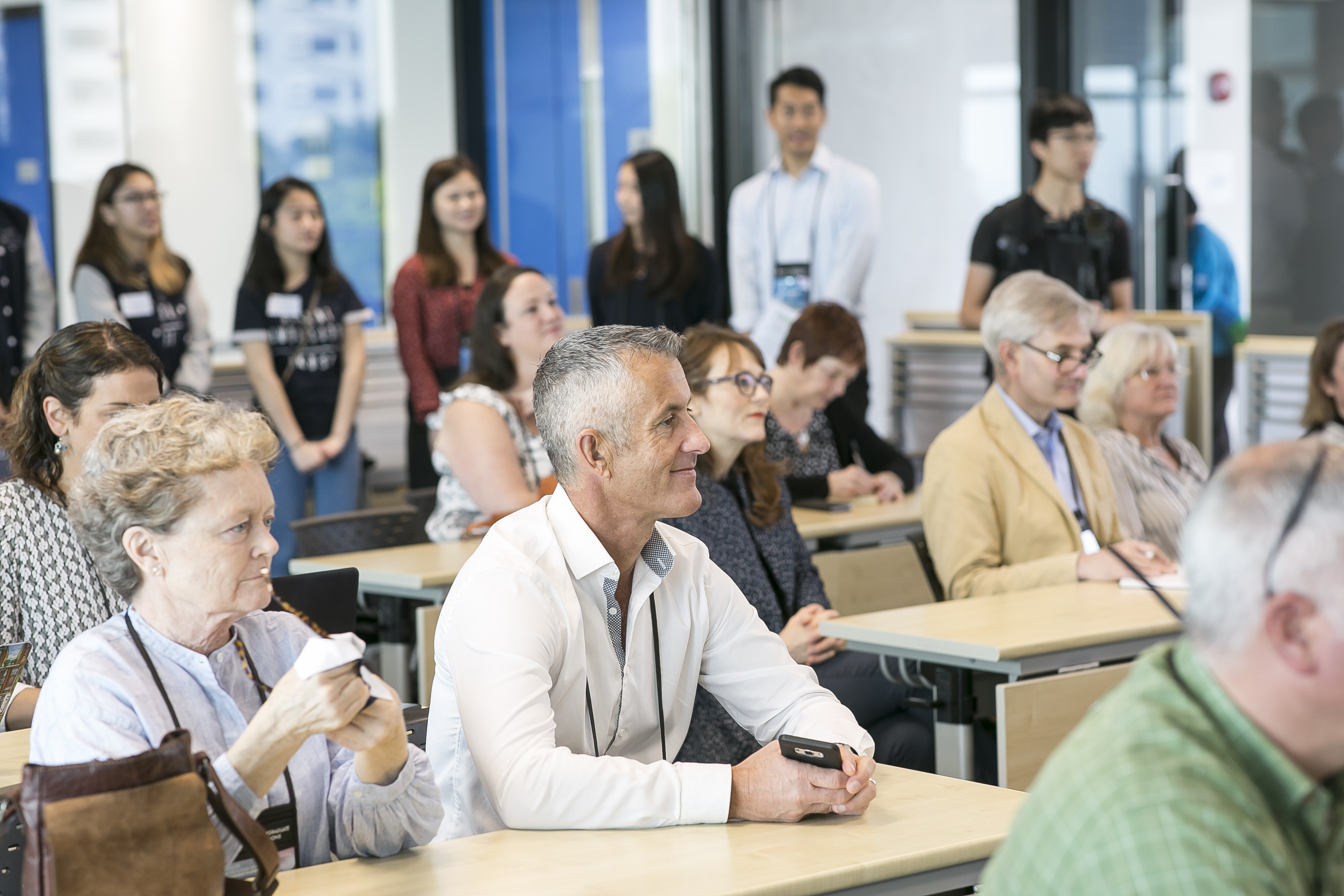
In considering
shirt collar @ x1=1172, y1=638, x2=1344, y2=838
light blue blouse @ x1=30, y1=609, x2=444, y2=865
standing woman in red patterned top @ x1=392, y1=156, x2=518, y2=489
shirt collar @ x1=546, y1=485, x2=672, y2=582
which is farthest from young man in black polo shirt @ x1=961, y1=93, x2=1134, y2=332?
shirt collar @ x1=1172, y1=638, x2=1344, y2=838

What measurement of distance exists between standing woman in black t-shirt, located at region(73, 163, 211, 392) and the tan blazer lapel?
333cm

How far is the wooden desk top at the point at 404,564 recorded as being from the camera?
402cm

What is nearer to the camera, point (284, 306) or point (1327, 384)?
point (1327, 384)

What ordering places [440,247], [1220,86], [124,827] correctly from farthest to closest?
1. [1220,86]
2. [440,247]
3. [124,827]

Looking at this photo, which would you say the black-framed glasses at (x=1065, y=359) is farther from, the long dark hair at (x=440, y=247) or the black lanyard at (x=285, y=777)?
the long dark hair at (x=440, y=247)

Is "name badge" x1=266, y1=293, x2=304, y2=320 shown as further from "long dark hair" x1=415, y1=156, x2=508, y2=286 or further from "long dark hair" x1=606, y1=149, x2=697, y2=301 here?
"long dark hair" x1=606, y1=149, x2=697, y2=301

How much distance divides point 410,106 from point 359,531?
202 inches

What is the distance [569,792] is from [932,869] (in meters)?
0.51

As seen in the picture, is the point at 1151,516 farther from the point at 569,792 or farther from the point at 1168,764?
the point at 1168,764

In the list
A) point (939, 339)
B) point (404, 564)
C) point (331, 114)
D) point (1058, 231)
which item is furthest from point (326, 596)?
point (331, 114)

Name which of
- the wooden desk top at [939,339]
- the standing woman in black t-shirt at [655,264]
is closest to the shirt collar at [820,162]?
the standing woman in black t-shirt at [655,264]

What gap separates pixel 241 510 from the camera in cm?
208

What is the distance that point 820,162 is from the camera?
7.49m

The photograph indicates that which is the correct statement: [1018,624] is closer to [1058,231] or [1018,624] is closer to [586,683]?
[586,683]
